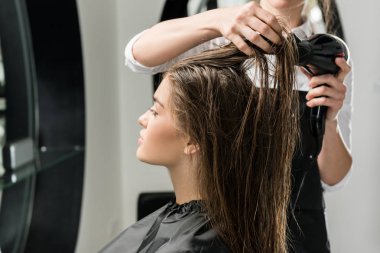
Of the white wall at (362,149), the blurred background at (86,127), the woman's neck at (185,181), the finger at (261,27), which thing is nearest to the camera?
the finger at (261,27)

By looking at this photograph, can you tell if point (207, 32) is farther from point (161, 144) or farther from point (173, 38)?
point (161, 144)

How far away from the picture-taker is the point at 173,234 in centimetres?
95

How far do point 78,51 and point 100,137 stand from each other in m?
0.48

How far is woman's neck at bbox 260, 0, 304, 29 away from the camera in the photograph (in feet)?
3.74

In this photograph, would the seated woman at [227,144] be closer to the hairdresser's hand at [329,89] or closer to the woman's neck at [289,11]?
the hairdresser's hand at [329,89]

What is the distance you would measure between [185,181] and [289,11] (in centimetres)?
56

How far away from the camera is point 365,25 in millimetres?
2273

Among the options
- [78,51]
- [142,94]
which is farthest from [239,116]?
[142,94]

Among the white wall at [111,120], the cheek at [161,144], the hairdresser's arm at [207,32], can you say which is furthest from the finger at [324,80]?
the white wall at [111,120]

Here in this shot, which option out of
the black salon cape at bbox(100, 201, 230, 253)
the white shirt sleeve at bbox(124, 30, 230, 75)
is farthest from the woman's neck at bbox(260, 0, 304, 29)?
the black salon cape at bbox(100, 201, 230, 253)

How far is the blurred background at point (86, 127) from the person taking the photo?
5.85 ft

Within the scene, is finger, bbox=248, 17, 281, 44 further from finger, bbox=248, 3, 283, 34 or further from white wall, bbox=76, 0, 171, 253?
white wall, bbox=76, 0, 171, 253

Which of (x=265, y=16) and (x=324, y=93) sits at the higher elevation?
(x=265, y=16)

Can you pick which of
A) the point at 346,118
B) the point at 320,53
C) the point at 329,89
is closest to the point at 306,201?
the point at 346,118
